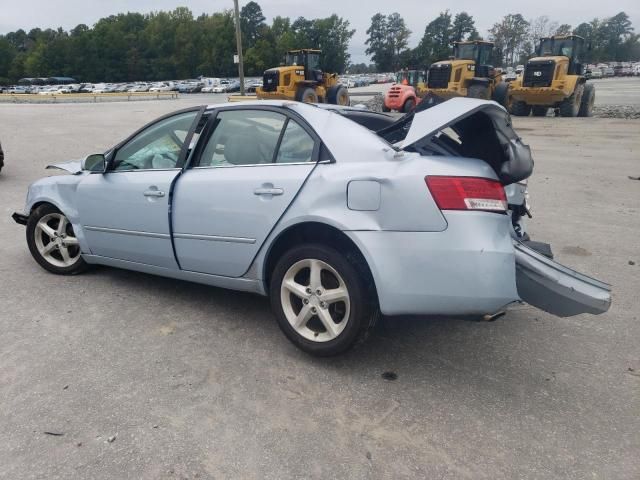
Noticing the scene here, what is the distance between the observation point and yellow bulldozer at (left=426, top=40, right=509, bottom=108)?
21641mm

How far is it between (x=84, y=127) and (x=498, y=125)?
1826 cm

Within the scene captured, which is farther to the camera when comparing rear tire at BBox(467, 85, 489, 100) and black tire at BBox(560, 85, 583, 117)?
rear tire at BBox(467, 85, 489, 100)

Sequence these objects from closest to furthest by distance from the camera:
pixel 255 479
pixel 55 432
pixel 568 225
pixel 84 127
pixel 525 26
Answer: pixel 255 479
pixel 55 432
pixel 568 225
pixel 84 127
pixel 525 26

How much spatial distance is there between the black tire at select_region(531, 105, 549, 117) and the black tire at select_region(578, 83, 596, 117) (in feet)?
4.49

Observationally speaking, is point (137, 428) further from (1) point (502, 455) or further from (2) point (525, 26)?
(2) point (525, 26)

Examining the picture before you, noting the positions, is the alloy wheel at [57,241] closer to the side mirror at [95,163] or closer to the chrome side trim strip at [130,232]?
the chrome side trim strip at [130,232]

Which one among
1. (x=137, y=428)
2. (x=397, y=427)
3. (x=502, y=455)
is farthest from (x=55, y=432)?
(x=502, y=455)

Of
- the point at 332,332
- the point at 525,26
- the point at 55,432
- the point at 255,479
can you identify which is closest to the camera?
the point at 255,479

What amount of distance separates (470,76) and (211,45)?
307ft

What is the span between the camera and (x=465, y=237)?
107 inches

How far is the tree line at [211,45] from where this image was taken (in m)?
103

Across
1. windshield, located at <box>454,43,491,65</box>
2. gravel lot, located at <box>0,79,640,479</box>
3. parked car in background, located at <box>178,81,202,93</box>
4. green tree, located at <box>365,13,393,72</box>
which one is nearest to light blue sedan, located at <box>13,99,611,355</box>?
gravel lot, located at <box>0,79,640,479</box>

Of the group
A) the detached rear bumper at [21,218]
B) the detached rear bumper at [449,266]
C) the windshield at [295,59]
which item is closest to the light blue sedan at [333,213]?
the detached rear bumper at [449,266]

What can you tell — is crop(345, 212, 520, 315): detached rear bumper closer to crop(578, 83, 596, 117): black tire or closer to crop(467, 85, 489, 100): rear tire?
crop(467, 85, 489, 100): rear tire
